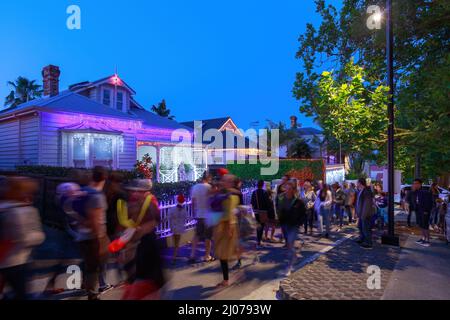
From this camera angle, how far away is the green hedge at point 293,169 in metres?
19.1

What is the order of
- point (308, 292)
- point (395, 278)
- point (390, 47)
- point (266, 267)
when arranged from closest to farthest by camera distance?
point (308, 292) → point (395, 278) → point (266, 267) → point (390, 47)

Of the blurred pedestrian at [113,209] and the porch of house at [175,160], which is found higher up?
the porch of house at [175,160]

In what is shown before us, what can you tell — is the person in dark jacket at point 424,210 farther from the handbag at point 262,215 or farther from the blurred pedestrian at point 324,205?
the handbag at point 262,215

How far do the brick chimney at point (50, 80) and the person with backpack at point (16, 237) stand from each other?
17229 millimetres

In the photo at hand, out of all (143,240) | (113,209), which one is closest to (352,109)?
(113,209)

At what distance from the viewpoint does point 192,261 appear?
21.9 ft

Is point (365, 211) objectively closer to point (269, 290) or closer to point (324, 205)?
point (324, 205)

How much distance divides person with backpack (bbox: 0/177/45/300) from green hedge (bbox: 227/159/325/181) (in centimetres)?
1646

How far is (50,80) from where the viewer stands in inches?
719

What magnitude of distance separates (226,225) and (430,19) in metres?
9.22

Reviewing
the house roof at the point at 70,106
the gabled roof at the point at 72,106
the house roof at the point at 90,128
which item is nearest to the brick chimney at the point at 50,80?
the house roof at the point at 70,106

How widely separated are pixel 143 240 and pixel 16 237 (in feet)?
4.88
